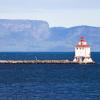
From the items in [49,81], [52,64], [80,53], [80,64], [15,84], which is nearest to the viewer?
[15,84]

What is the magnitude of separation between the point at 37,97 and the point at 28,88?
13239 mm

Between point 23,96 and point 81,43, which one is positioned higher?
point 81,43

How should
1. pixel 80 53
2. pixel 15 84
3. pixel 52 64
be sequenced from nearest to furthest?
pixel 15 84 < pixel 80 53 < pixel 52 64

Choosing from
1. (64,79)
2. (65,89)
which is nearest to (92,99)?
(65,89)

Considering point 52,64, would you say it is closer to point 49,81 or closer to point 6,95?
point 49,81

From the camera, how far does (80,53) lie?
167250 millimetres

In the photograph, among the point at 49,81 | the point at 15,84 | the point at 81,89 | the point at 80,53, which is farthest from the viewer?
the point at 80,53

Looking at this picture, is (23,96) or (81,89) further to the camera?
(81,89)

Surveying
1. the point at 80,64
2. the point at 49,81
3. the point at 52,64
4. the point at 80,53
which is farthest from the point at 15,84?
the point at 52,64

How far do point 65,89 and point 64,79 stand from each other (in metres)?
22.9

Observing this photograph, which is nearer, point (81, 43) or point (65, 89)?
point (65, 89)

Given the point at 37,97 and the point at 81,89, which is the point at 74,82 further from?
the point at 37,97

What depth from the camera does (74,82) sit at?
114938mm

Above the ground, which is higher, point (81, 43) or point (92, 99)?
point (81, 43)
